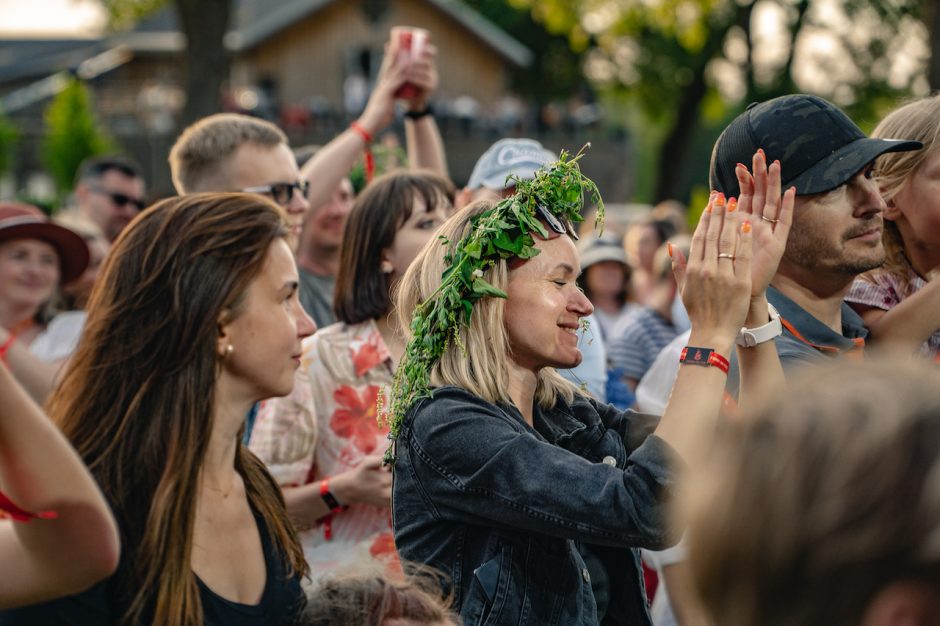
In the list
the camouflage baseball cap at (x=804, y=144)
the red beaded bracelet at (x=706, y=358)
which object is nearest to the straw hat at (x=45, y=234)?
the camouflage baseball cap at (x=804, y=144)

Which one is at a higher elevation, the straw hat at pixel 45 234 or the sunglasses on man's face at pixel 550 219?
the sunglasses on man's face at pixel 550 219

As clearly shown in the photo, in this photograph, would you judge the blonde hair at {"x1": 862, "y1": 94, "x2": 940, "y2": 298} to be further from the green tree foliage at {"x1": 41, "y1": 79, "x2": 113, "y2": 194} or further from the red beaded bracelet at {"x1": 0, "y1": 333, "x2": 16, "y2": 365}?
the green tree foliage at {"x1": 41, "y1": 79, "x2": 113, "y2": 194}

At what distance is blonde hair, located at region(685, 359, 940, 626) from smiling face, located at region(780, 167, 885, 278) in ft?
5.84

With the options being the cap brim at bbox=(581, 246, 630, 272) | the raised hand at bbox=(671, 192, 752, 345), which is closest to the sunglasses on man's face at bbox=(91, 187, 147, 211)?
the cap brim at bbox=(581, 246, 630, 272)

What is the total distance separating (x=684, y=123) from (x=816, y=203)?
1306 inches

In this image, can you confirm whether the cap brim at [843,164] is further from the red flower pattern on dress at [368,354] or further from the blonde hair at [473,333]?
the red flower pattern on dress at [368,354]

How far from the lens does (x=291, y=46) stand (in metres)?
45.7

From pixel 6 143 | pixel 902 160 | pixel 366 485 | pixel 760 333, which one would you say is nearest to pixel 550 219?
pixel 760 333

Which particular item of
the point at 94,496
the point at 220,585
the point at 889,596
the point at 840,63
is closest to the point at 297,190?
the point at 220,585

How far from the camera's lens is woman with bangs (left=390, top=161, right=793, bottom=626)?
8.09ft

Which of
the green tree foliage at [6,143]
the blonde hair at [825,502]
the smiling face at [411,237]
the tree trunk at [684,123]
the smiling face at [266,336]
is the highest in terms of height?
the blonde hair at [825,502]

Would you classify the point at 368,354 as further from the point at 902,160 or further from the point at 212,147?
the point at 902,160

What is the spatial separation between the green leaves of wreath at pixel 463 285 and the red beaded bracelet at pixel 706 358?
439mm

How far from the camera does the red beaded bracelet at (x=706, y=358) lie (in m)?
2.56
